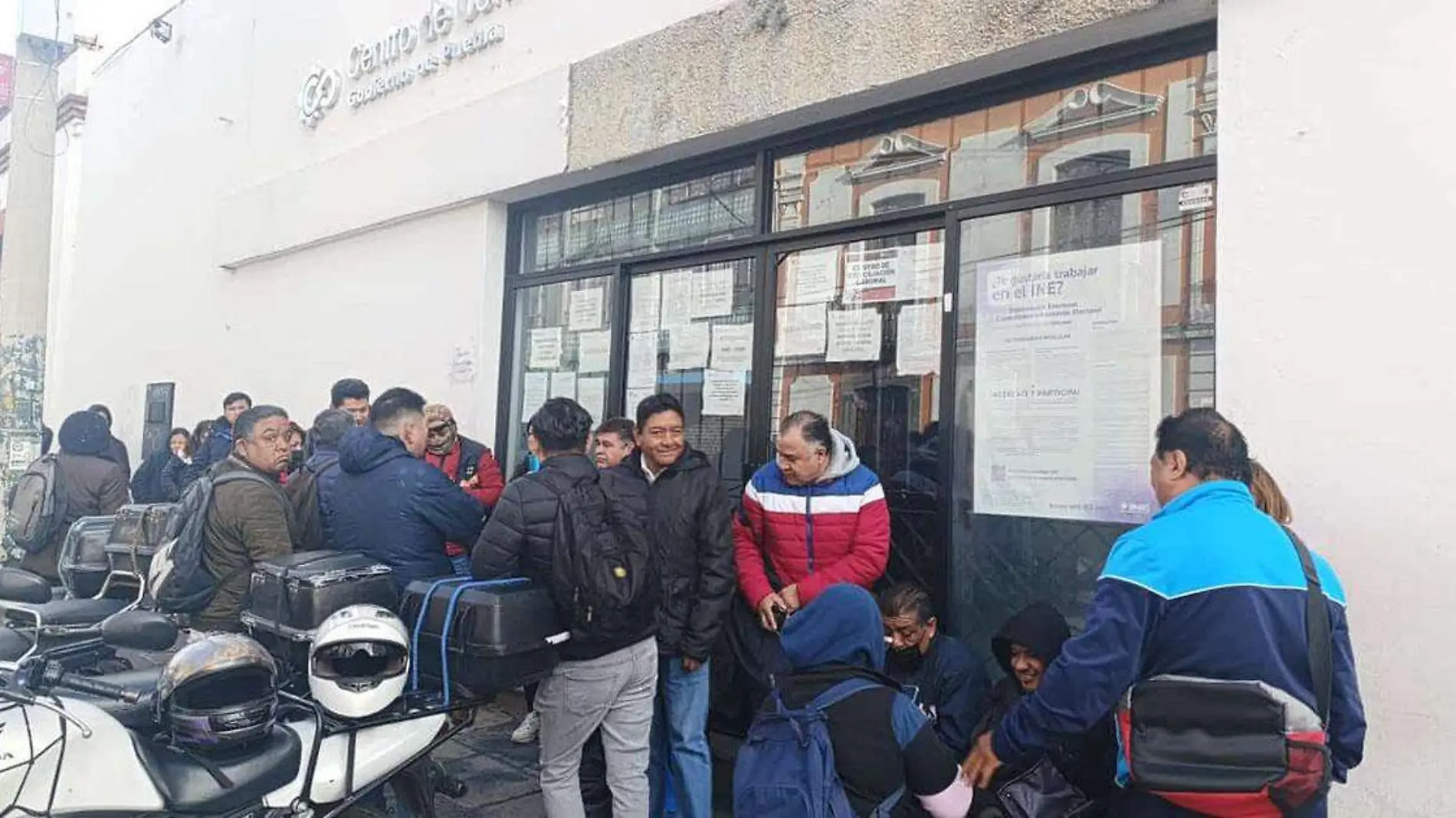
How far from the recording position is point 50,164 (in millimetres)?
6184

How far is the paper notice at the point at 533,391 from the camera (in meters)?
6.48

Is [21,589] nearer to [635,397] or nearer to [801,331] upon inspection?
[635,397]

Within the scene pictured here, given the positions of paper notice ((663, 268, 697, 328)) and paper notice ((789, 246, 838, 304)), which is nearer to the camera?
paper notice ((789, 246, 838, 304))

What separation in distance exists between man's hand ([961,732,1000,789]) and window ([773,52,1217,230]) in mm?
2309

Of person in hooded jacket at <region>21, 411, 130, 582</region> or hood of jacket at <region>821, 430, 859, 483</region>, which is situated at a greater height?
hood of jacket at <region>821, 430, 859, 483</region>

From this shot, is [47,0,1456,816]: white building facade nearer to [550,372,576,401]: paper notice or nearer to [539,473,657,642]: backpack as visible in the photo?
[550,372,576,401]: paper notice

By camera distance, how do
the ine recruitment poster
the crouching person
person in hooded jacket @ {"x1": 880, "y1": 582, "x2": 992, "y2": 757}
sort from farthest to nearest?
1. the ine recruitment poster
2. person in hooded jacket @ {"x1": 880, "y1": 582, "x2": 992, "y2": 757}
3. the crouching person

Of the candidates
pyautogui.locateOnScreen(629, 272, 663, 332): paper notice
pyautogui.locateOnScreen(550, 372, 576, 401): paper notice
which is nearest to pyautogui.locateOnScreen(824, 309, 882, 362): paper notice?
pyautogui.locateOnScreen(629, 272, 663, 332): paper notice

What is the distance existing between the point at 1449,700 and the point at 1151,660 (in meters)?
→ 1.20

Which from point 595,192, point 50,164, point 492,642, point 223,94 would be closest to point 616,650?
point 492,642

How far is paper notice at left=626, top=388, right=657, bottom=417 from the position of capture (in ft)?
19.3

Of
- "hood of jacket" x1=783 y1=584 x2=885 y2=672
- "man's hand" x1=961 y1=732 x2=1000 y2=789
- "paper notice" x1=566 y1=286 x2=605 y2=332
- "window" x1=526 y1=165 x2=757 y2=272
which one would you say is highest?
"window" x1=526 y1=165 x2=757 y2=272

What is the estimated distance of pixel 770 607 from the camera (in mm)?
4176

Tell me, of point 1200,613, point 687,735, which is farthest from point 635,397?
point 1200,613
